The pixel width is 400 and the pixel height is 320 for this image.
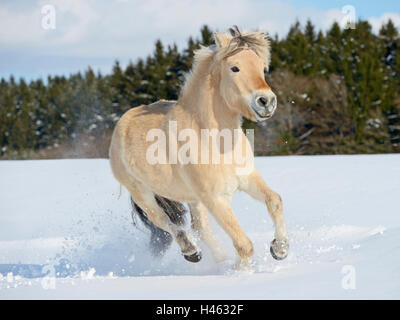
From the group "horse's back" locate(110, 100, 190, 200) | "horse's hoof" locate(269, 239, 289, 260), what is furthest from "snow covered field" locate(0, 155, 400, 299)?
"horse's back" locate(110, 100, 190, 200)

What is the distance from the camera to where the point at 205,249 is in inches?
196

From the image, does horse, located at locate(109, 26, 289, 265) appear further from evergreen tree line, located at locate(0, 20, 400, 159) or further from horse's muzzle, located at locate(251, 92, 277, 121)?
evergreen tree line, located at locate(0, 20, 400, 159)

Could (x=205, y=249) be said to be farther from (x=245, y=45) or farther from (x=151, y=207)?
(x=245, y=45)

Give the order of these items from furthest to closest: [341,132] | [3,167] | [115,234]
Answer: [341,132]
[3,167]
[115,234]

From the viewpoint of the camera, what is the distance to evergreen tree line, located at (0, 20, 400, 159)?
2353 cm

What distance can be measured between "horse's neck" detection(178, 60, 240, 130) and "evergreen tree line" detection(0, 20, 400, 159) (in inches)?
639

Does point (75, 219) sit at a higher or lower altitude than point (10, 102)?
lower

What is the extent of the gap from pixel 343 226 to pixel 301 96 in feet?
61.8

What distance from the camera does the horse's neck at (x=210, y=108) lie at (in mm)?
4125

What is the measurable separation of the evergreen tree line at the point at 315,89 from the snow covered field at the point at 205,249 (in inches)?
466

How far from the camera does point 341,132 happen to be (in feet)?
79.4

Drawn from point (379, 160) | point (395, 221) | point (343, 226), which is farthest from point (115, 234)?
point (379, 160)

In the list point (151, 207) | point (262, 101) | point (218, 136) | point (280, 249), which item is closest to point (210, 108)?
point (218, 136)

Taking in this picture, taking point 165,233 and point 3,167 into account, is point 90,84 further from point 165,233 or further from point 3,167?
point 165,233
